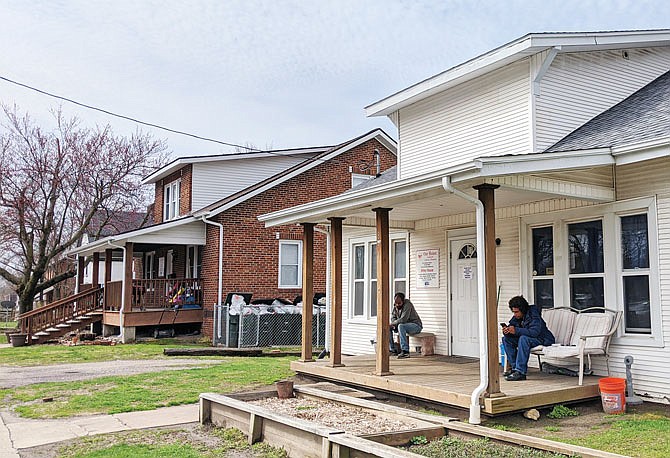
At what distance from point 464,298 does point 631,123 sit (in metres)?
3.91

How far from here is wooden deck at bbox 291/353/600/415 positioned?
757cm

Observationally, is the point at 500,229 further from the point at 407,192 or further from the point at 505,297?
the point at 407,192

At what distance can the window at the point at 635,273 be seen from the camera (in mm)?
8531

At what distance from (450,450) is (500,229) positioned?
208 inches

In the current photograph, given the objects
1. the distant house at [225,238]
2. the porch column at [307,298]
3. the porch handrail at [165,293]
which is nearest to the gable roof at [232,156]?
the distant house at [225,238]

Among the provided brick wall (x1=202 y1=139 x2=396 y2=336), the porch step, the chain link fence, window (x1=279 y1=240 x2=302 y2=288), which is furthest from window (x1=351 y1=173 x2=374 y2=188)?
the porch step

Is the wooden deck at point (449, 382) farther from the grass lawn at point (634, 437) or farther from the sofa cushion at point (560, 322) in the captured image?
the grass lawn at point (634, 437)

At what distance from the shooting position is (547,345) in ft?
28.9

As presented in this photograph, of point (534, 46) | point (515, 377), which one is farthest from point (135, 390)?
point (534, 46)

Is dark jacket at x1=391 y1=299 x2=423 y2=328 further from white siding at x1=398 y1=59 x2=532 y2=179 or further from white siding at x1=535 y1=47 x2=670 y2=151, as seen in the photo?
white siding at x1=535 y1=47 x2=670 y2=151

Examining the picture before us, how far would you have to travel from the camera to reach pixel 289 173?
21.9 m

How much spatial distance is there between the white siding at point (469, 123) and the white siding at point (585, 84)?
309 mm

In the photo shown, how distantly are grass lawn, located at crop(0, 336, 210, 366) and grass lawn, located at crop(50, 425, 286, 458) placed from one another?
8.81 m

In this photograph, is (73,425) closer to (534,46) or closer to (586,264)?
(586,264)
